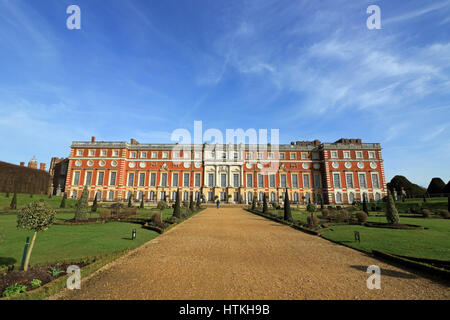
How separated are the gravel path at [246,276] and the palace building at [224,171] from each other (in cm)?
3377

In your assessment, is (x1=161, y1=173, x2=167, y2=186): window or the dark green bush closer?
the dark green bush

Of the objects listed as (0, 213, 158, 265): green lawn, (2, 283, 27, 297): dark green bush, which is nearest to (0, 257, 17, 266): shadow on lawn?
(0, 213, 158, 265): green lawn

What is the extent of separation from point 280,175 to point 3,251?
40351 millimetres

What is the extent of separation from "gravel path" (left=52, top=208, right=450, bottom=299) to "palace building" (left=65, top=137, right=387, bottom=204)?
33766 millimetres

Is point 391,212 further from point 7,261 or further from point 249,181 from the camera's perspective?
point 249,181

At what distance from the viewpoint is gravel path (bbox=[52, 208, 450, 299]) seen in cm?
467

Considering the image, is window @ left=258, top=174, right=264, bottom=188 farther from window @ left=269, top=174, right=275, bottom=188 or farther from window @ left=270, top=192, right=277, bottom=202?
window @ left=270, top=192, right=277, bottom=202

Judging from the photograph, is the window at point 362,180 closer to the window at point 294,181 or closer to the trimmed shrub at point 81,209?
the window at point 294,181

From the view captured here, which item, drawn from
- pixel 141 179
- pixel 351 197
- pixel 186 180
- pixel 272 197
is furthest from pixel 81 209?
pixel 351 197

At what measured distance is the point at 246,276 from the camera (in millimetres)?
5652

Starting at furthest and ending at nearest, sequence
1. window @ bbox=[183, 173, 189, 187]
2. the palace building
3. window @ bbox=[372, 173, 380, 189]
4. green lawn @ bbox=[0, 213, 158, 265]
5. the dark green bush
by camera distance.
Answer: window @ bbox=[183, 173, 189, 187], the palace building, window @ bbox=[372, 173, 380, 189], green lawn @ bbox=[0, 213, 158, 265], the dark green bush

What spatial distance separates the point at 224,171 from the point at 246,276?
125 feet

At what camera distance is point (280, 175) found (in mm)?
42938
